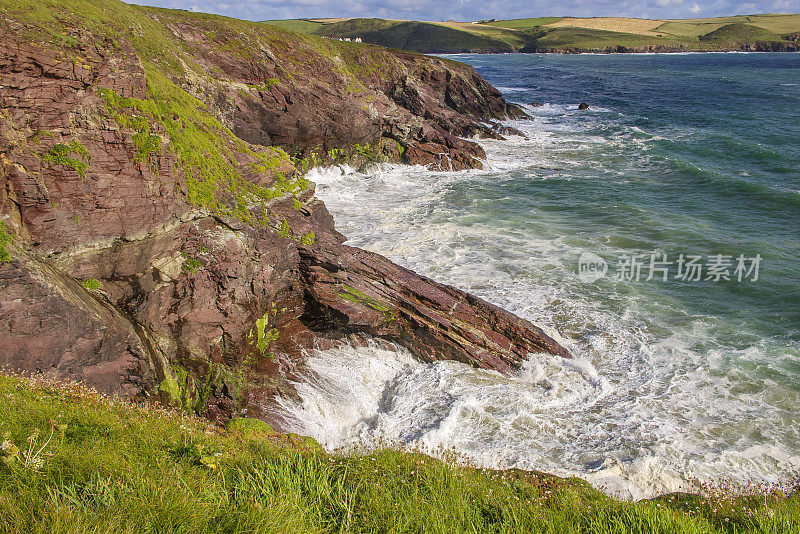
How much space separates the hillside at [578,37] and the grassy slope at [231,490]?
17757 centimetres

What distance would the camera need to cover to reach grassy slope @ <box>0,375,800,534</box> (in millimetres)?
4305

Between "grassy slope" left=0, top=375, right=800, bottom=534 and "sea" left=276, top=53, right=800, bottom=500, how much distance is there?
1.39 m

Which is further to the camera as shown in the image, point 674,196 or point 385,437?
point 674,196

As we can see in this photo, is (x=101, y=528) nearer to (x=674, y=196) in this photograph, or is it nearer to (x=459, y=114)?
(x=674, y=196)

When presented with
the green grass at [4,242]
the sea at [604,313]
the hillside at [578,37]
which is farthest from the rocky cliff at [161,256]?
the hillside at [578,37]

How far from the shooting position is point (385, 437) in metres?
10.7

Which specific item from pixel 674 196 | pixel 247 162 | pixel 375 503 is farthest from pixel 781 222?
pixel 375 503

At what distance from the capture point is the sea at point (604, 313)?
1068 centimetres

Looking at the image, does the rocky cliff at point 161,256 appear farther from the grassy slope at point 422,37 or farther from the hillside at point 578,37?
the grassy slope at point 422,37

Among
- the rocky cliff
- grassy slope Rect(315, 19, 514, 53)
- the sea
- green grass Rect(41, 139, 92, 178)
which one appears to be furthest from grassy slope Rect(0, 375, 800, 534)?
grassy slope Rect(315, 19, 514, 53)

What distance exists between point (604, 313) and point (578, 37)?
636ft

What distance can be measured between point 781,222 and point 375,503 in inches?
1076

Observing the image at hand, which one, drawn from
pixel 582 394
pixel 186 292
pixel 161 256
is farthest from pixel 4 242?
pixel 582 394

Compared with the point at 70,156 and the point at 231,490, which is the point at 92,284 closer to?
the point at 70,156
